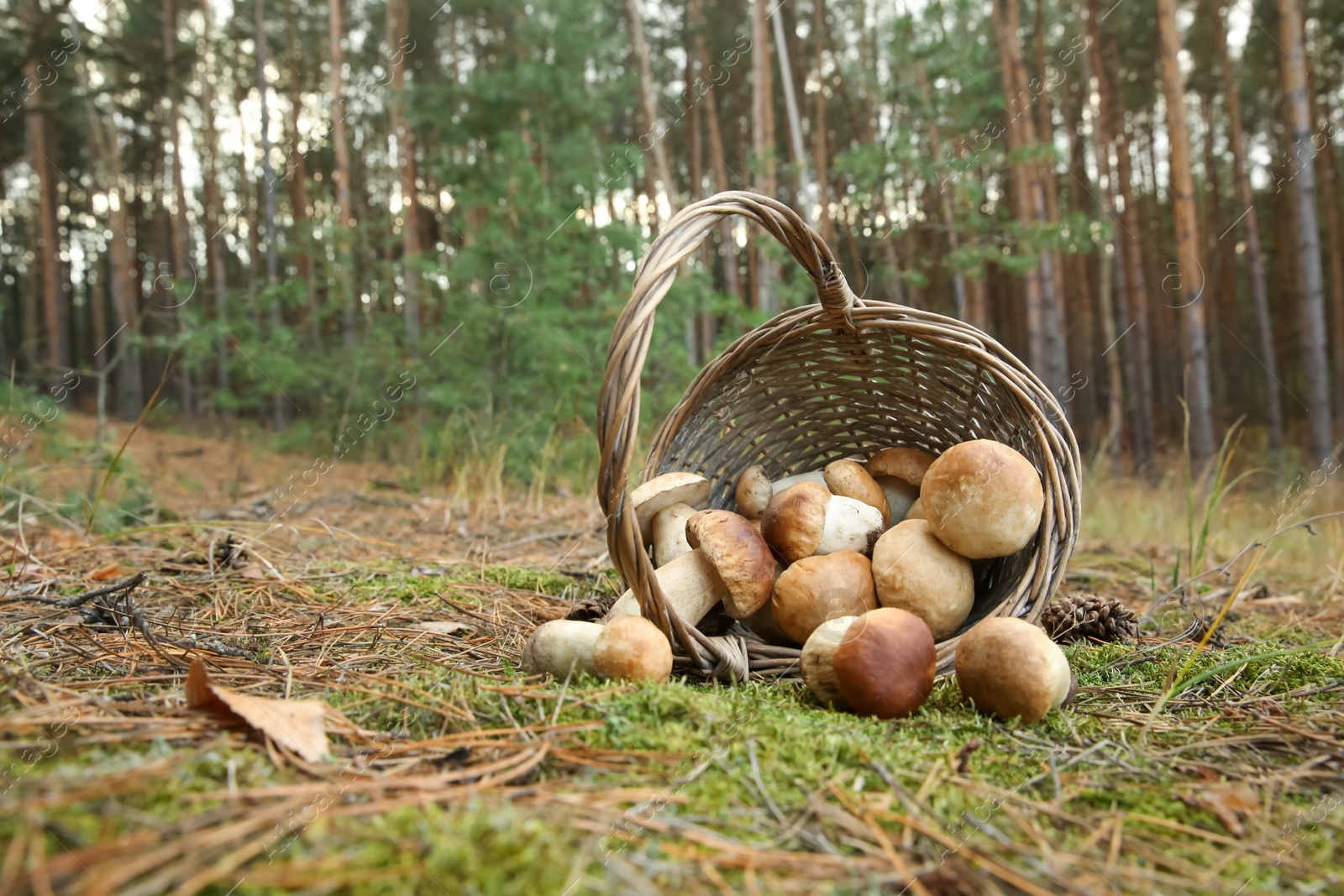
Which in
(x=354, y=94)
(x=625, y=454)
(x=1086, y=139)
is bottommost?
(x=625, y=454)

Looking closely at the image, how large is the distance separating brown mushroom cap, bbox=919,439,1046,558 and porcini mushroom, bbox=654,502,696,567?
602mm

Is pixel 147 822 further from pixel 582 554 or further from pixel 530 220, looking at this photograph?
pixel 530 220

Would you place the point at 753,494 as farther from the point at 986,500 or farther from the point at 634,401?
the point at 634,401

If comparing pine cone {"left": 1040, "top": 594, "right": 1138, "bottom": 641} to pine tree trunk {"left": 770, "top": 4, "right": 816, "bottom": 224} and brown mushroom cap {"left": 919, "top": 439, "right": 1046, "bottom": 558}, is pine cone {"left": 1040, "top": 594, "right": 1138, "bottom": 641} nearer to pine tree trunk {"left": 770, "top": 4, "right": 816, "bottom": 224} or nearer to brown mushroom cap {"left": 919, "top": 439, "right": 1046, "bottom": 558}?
brown mushroom cap {"left": 919, "top": 439, "right": 1046, "bottom": 558}

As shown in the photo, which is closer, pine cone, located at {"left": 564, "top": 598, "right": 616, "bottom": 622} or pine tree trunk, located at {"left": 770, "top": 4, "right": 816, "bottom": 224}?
pine cone, located at {"left": 564, "top": 598, "right": 616, "bottom": 622}

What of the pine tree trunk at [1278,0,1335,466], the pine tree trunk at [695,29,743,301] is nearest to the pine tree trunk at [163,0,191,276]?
the pine tree trunk at [695,29,743,301]

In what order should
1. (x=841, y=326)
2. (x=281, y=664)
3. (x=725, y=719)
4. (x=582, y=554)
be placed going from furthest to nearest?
(x=582, y=554) → (x=841, y=326) → (x=281, y=664) → (x=725, y=719)

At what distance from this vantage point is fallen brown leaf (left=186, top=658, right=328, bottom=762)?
974mm

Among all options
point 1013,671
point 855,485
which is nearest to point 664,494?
point 855,485

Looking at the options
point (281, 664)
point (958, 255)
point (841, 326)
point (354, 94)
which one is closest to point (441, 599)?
point (281, 664)

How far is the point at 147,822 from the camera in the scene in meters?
0.73

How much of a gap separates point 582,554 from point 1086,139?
15.7 meters

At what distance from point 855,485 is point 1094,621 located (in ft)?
2.40

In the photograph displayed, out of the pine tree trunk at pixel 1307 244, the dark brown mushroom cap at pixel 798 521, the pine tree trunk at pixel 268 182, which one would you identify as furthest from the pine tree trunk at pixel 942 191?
the pine tree trunk at pixel 268 182
